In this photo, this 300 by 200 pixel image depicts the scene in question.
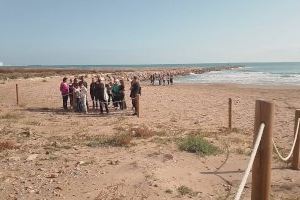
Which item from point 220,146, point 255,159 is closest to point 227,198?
point 255,159

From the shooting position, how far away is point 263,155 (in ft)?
15.2

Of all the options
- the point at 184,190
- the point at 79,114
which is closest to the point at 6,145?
the point at 184,190

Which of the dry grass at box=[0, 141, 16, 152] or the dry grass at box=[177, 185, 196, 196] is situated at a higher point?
the dry grass at box=[0, 141, 16, 152]

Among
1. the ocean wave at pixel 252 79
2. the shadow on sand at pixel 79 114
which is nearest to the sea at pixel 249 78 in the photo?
the ocean wave at pixel 252 79

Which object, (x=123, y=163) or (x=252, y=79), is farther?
(x=252, y=79)

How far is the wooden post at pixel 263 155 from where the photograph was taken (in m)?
4.52

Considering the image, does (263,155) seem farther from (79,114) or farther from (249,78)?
(249,78)

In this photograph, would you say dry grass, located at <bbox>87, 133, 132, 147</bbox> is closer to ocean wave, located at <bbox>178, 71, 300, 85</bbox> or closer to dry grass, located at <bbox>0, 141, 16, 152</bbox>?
dry grass, located at <bbox>0, 141, 16, 152</bbox>

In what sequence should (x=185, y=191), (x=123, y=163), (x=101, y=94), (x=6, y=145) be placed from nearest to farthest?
(x=185, y=191)
(x=123, y=163)
(x=6, y=145)
(x=101, y=94)

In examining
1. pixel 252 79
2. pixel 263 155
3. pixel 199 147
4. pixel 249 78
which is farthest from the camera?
pixel 249 78

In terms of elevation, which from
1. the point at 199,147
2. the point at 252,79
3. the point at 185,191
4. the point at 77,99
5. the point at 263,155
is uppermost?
the point at 263,155

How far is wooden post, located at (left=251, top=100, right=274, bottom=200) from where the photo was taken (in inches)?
178

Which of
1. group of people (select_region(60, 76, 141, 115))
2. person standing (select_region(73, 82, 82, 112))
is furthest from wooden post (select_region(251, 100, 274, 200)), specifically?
person standing (select_region(73, 82, 82, 112))

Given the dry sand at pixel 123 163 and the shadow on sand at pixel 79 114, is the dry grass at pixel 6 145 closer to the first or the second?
the dry sand at pixel 123 163
